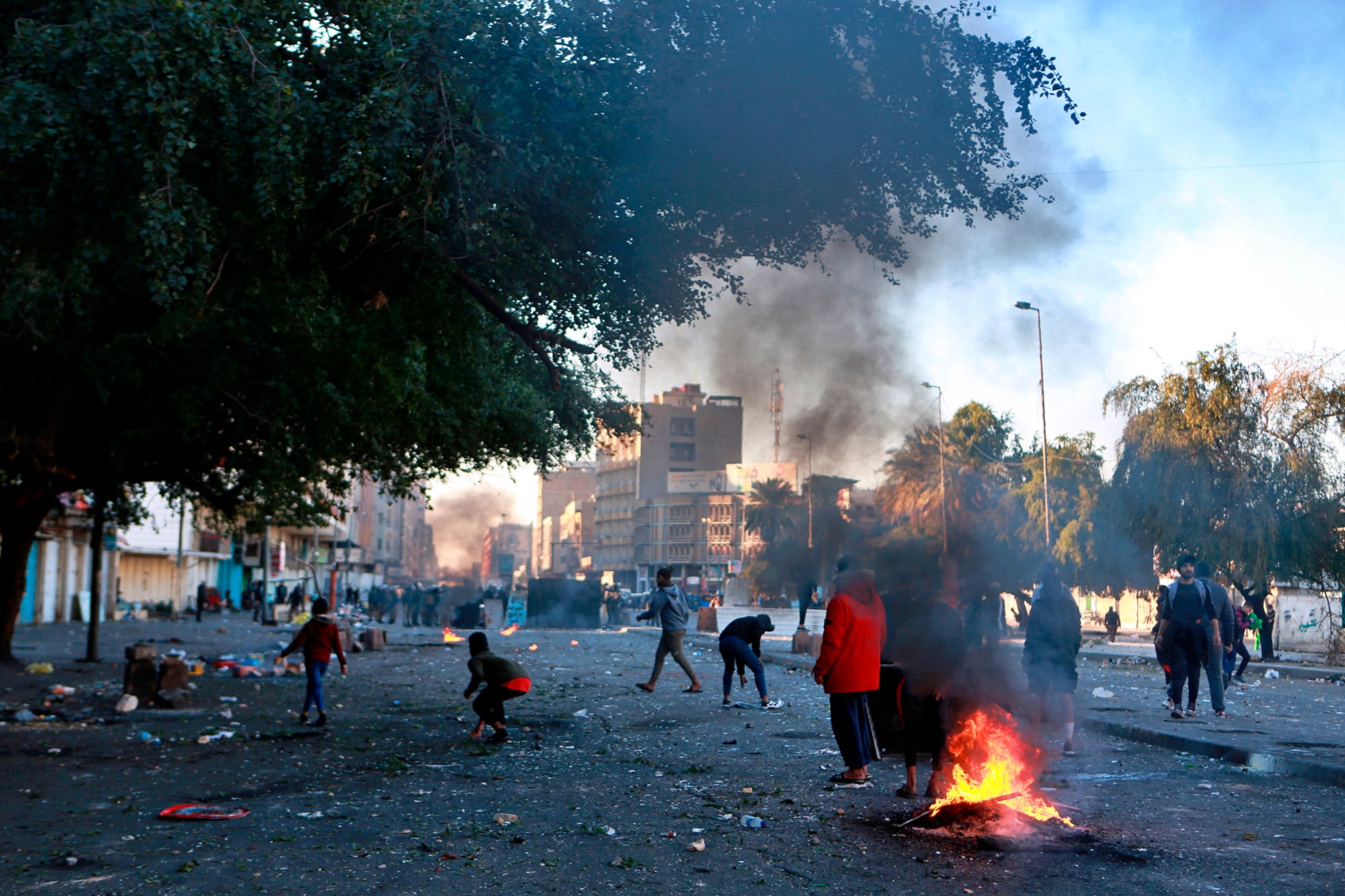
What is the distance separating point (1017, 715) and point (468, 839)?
345 cm

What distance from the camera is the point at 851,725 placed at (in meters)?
8.16

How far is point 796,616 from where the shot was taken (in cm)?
5278

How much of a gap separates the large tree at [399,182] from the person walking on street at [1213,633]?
16.1 feet

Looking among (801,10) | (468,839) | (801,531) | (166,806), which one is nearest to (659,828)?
(468,839)

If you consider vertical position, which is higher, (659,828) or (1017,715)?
(1017,715)

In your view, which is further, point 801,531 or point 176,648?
point 801,531

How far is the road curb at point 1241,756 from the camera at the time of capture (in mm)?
9000

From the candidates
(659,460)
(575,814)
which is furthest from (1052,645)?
(659,460)

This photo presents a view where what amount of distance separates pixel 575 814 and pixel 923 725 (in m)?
2.31

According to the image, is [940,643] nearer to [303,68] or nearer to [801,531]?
[303,68]

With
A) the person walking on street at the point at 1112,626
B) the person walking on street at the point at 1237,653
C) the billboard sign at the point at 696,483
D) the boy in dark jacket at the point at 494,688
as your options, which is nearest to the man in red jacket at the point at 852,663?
the boy in dark jacket at the point at 494,688

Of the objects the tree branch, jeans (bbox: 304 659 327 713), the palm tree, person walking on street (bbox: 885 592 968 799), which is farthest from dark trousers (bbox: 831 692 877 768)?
the palm tree

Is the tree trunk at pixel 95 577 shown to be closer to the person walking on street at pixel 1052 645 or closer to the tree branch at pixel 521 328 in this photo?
the tree branch at pixel 521 328

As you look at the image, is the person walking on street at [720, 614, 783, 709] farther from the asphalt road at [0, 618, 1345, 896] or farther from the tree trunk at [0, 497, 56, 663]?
the tree trunk at [0, 497, 56, 663]
